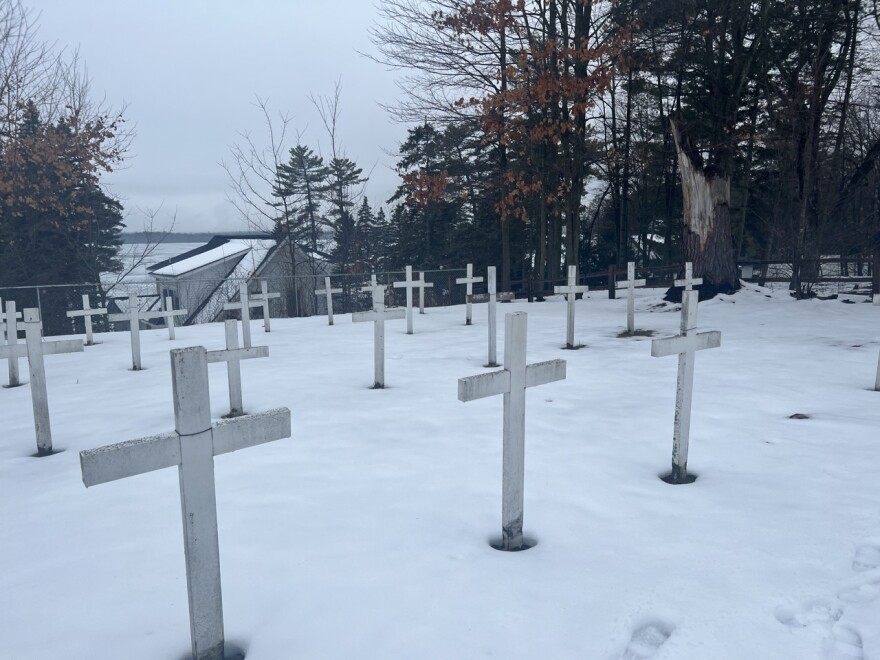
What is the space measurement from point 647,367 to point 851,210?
46.5 ft

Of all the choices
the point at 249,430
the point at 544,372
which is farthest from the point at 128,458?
the point at 544,372

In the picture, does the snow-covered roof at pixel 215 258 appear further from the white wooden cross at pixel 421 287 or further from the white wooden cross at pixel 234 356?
the white wooden cross at pixel 234 356

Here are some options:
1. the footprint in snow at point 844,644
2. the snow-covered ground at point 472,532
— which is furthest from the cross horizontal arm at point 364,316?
the footprint in snow at point 844,644

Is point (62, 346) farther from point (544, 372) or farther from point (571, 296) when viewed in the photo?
point (571, 296)

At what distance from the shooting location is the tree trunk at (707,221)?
1417 cm

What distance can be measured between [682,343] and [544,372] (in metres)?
1.32

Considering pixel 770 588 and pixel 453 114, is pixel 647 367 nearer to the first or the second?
pixel 770 588

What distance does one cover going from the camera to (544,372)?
3400 mm

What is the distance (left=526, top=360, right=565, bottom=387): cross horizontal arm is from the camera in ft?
10.9

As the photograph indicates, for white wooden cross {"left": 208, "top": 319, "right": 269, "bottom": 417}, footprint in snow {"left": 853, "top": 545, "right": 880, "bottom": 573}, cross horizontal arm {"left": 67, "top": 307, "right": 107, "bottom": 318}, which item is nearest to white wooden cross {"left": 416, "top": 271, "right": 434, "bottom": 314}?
cross horizontal arm {"left": 67, "top": 307, "right": 107, "bottom": 318}

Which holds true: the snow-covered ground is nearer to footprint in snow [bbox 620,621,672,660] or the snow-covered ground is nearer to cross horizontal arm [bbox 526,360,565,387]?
footprint in snow [bbox 620,621,672,660]

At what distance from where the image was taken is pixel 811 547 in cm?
315

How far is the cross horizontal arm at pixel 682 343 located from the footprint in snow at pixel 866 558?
1.44 meters

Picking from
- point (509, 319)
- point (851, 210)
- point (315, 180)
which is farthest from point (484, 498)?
point (315, 180)
